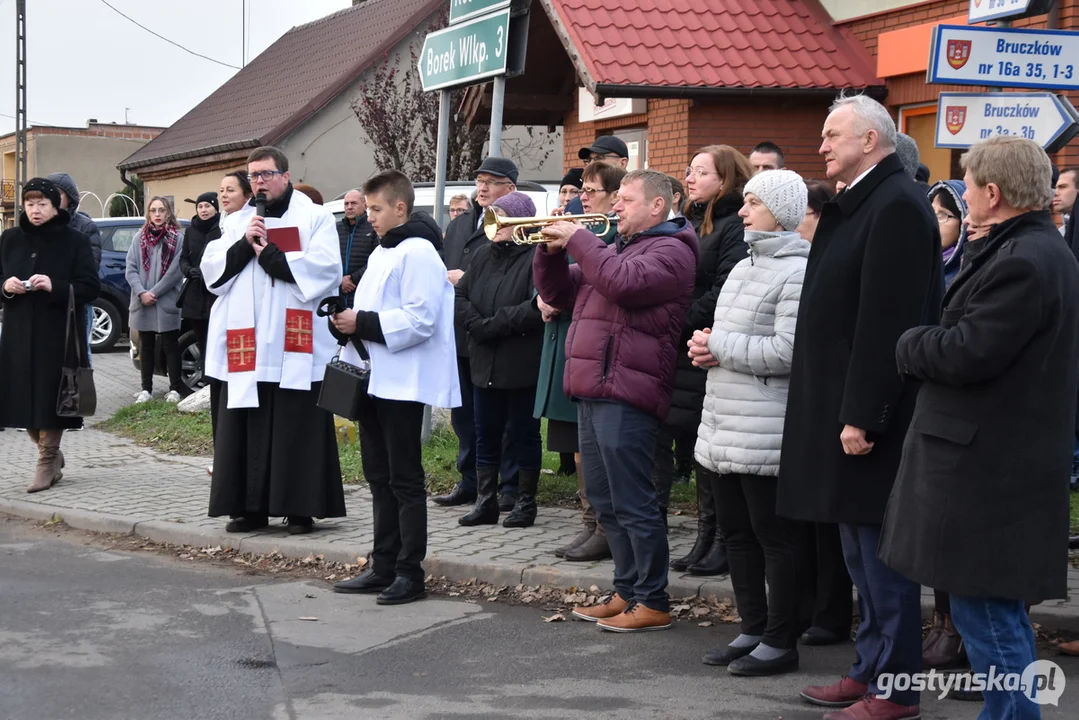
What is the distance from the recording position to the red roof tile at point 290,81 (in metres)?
28.3

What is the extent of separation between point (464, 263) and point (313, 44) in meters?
27.0

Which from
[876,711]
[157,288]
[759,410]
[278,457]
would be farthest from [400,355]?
[157,288]

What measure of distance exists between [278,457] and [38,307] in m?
2.92

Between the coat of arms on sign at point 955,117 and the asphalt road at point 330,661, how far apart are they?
303 centimetres

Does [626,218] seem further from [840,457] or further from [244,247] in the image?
[244,247]

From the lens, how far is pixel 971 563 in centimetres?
410

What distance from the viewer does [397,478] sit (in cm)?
665

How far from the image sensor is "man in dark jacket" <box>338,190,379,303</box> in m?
11.2

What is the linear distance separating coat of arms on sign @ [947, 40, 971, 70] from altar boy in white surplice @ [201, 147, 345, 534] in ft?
11.7

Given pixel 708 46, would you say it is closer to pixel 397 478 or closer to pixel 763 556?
pixel 397 478

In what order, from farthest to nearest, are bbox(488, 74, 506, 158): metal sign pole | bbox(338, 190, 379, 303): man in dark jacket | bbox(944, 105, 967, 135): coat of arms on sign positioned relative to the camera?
bbox(338, 190, 379, 303): man in dark jacket, bbox(488, 74, 506, 158): metal sign pole, bbox(944, 105, 967, 135): coat of arms on sign

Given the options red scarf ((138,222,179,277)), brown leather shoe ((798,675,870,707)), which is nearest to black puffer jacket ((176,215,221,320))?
red scarf ((138,222,179,277))

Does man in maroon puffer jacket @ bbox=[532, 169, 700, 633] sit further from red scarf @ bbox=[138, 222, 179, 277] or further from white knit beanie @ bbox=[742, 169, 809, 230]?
red scarf @ bbox=[138, 222, 179, 277]

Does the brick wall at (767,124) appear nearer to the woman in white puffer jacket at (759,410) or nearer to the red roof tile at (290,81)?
the woman in white puffer jacket at (759,410)
